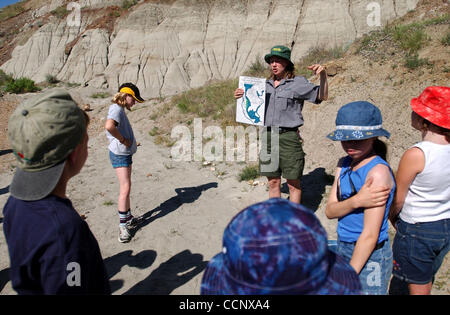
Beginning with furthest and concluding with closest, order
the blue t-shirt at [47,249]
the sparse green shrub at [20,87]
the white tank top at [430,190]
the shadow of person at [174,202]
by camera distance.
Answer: the sparse green shrub at [20,87] < the shadow of person at [174,202] < the white tank top at [430,190] < the blue t-shirt at [47,249]

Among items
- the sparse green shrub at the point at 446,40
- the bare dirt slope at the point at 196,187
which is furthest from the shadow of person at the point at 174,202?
the sparse green shrub at the point at 446,40

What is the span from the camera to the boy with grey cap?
52.4 inches

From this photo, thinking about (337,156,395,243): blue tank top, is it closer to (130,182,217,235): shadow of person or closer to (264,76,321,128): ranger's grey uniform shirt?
(264,76,321,128): ranger's grey uniform shirt

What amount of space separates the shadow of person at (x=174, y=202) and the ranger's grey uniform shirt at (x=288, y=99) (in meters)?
2.39

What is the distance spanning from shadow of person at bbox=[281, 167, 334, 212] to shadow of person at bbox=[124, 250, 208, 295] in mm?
2130

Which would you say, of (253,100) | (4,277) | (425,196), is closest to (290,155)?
(253,100)

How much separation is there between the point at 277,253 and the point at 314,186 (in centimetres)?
Answer: 502

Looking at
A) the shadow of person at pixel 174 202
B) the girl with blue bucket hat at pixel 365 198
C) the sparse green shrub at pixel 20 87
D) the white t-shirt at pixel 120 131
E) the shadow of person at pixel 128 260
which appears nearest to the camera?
the girl with blue bucket hat at pixel 365 198

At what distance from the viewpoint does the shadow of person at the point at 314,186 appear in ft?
16.9

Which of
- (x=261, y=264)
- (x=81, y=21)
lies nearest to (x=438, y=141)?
(x=261, y=264)

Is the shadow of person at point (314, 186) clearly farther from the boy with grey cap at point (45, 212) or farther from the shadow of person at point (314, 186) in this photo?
the boy with grey cap at point (45, 212)

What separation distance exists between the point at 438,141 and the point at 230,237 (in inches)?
65.7

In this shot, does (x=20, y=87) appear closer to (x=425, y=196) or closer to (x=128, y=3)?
(x=128, y=3)

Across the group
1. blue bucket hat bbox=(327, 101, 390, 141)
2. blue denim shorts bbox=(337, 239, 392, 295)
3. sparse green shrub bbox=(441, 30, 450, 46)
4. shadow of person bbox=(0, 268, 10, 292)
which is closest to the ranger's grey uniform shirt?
blue bucket hat bbox=(327, 101, 390, 141)
